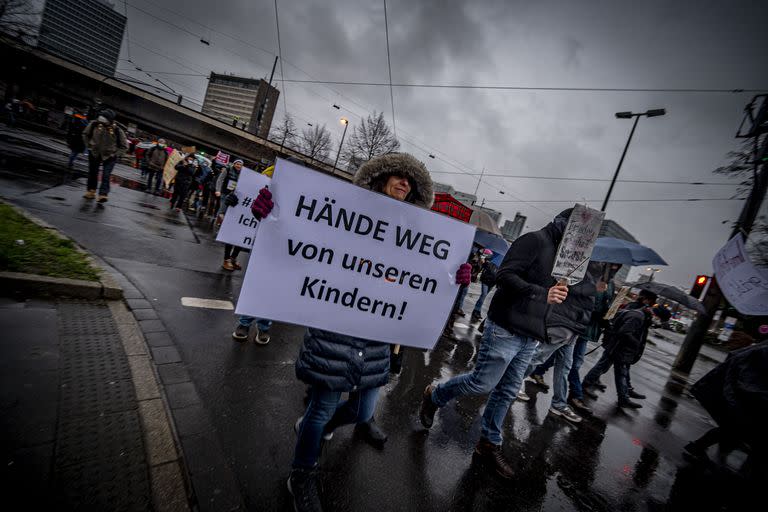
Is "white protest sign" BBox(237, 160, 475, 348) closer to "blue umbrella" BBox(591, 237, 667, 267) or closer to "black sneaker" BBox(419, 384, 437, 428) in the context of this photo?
"black sneaker" BBox(419, 384, 437, 428)

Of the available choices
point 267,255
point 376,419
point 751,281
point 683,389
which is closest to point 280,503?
point 376,419

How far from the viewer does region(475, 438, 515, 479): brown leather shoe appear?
2.71 meters

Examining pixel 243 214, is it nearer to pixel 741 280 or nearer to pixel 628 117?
pixel 741 280

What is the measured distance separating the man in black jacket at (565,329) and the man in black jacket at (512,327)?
27 cm

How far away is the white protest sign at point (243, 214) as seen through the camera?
175 inches

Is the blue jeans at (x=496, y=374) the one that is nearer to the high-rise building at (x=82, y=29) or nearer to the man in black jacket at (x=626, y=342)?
the man in black jacket at (x=626, y=342)

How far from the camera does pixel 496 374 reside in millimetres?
2701

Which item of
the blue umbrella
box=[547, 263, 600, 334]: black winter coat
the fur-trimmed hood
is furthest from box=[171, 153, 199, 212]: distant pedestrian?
the blue umbrella

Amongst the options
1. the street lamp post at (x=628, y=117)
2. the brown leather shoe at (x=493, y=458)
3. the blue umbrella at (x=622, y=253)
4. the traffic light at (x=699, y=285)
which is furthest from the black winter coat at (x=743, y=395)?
the street lamp post at (x=628, y=117)

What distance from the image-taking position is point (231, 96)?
136 meters

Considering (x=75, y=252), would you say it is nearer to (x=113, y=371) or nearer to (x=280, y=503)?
(x=113, y=371)

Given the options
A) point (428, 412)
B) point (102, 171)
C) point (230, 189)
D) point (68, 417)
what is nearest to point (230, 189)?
point (230, 189)

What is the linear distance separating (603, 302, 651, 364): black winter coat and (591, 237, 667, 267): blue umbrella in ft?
2.71

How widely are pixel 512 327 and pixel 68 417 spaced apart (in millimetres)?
3126
